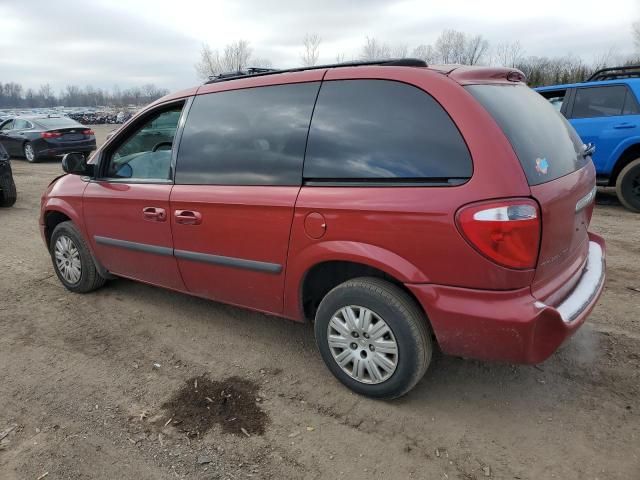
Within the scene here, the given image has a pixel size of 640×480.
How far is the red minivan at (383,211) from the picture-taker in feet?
7.38

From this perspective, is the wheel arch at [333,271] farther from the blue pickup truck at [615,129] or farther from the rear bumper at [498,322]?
the blue pickup truck at [615,129]

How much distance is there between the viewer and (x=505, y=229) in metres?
2.17

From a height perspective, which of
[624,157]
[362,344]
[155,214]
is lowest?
[362,344]

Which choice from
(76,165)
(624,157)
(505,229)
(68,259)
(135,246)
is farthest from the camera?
(624,157)

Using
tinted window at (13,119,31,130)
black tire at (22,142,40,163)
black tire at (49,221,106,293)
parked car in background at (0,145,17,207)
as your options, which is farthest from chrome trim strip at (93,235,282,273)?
tinted window at (13,119,31,130)

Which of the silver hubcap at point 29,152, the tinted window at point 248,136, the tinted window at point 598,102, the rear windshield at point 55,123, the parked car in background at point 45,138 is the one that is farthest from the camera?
the rear windshield at point 55,123

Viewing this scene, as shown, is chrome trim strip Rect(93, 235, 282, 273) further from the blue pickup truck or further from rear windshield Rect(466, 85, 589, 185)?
the blue pickup truck

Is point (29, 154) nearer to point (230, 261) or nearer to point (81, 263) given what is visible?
point (81, 263)

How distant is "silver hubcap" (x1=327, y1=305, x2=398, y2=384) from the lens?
8.58 ft

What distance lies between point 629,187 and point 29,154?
15703mm

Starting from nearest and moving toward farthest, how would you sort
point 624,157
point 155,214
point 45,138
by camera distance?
point 155,214
point 624,157
point 45,138

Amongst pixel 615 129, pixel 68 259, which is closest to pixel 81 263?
pixel 68 259

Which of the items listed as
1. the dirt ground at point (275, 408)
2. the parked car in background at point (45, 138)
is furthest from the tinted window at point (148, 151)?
the parked car in background at point (45, 138)

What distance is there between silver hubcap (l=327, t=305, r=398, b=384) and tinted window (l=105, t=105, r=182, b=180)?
64.1 inches
